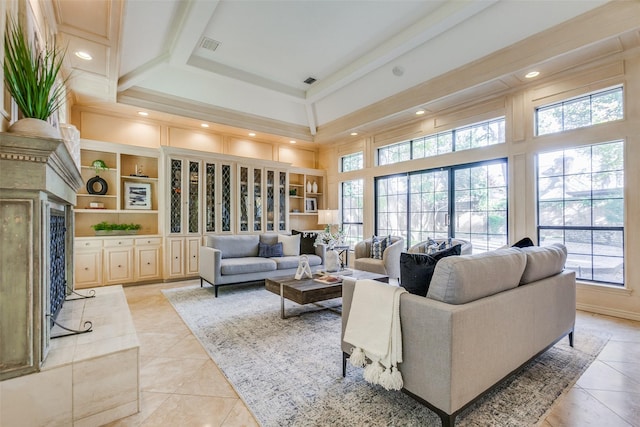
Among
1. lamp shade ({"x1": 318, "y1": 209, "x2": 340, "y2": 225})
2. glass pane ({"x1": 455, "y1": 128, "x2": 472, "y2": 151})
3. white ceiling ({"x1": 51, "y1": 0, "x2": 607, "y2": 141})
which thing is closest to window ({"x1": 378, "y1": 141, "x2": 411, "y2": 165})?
glass pane ({"x1": 455, "y1": 128, "x2": 472, "y2": 151})

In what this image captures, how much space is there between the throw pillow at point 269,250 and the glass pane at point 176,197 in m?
1.57

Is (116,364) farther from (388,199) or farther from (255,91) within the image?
(388,199)

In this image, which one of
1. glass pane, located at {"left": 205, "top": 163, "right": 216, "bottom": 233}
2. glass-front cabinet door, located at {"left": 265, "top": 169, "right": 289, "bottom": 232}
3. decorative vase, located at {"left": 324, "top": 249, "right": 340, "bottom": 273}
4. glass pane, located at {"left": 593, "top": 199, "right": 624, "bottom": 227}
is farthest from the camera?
glass-front cabinet door, located at {"left": 265, "top": 169, "right": 289, "bottom": 232}

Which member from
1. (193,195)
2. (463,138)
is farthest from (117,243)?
(463,138)

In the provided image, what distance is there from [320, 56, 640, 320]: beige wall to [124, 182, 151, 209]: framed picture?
15.5 ft

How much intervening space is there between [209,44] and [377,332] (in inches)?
172

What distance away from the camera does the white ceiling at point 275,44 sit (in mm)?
3260

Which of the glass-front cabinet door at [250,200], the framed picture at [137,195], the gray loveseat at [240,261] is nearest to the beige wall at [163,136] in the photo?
the glass-front cabinet door at [250,200]

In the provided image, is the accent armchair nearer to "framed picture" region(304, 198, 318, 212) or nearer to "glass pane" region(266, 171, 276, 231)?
"glass pane" region(266, 171, 276, 231)

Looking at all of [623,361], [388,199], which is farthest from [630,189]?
[388,199]

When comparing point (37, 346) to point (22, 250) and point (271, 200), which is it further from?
point (271, 200)

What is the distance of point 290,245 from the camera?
217 inches

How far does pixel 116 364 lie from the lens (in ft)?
5.70

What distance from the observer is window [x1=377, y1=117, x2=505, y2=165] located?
4733 millimetres
